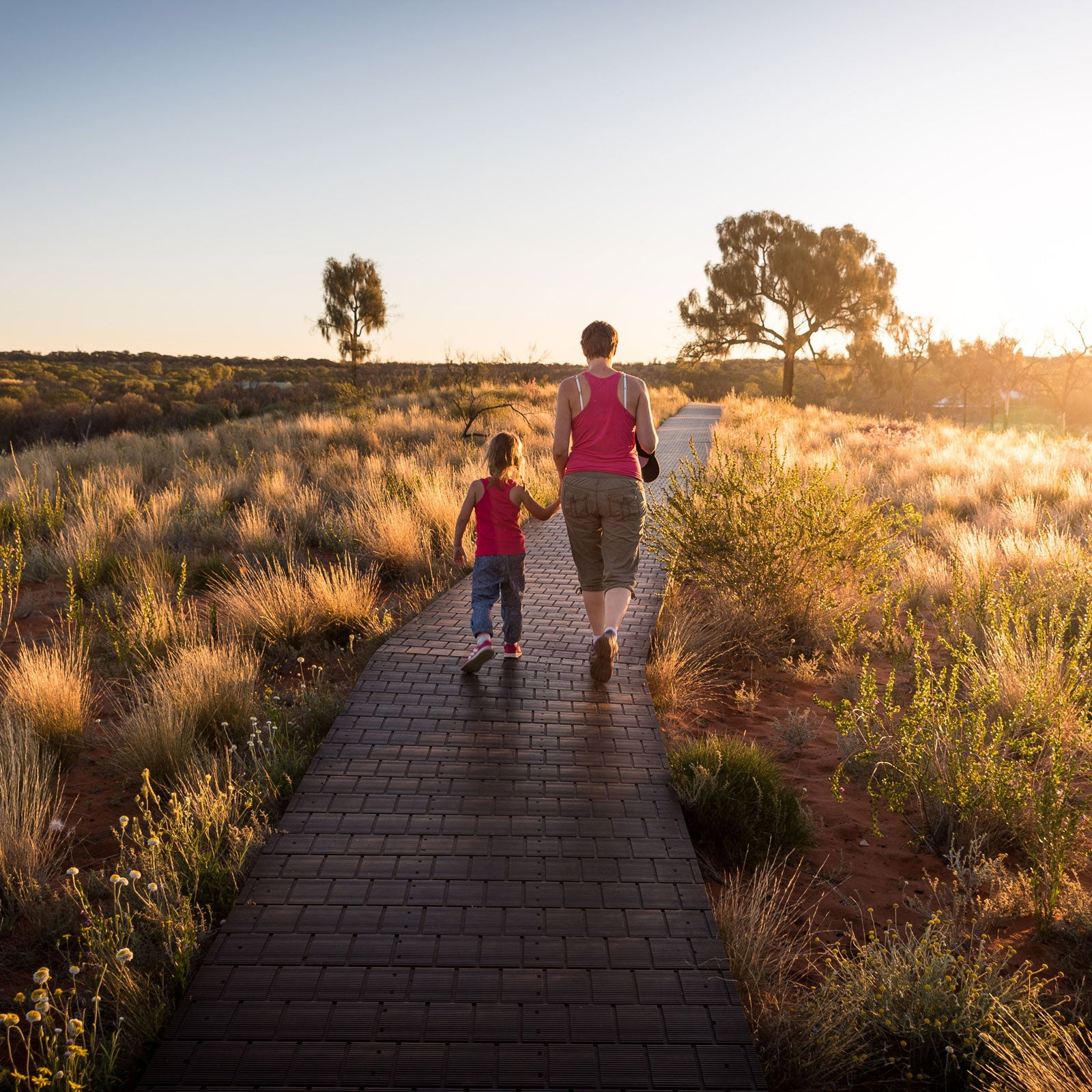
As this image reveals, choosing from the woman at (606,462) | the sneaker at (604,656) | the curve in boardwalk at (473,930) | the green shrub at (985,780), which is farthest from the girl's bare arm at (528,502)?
the green shrub at (985,780)

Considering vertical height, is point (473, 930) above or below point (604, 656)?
below

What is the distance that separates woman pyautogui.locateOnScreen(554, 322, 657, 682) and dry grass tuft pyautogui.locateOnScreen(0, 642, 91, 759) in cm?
302

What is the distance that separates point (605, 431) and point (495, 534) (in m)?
0.95

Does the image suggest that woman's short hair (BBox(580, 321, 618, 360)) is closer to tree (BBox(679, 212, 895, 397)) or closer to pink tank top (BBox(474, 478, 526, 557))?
pink tank top (BBox(474, 478, 526, 557))

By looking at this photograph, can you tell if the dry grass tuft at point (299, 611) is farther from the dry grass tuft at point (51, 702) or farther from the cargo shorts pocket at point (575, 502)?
the cargo shorts pocket at point (575, 502)

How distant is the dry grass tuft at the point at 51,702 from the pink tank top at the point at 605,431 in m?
3.23

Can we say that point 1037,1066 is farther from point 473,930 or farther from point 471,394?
point 471,394

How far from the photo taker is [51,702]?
14.8 ft

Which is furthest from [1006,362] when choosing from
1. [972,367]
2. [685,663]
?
[685,663]

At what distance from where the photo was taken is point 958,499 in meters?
12.2

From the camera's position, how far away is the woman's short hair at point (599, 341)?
15.4ft

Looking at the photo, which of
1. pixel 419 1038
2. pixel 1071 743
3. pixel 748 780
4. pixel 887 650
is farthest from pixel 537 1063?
pixel 887 650

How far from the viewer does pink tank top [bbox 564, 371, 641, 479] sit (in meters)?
4.71

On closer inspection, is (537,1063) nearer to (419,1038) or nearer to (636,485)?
(419,1038)
